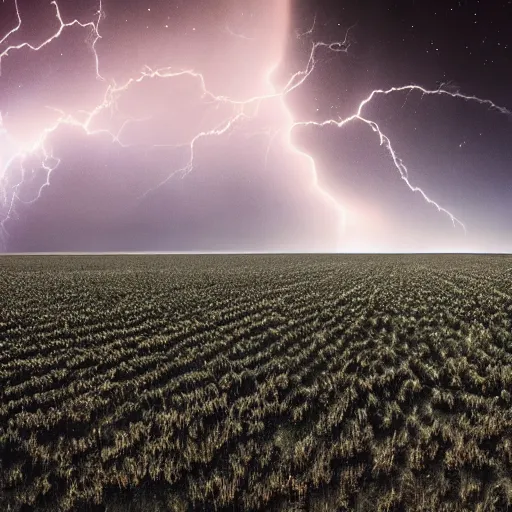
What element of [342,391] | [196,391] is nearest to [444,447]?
[342,391]

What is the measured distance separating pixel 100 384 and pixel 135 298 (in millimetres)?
10516

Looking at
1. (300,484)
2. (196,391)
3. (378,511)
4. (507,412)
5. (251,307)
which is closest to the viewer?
(378,511)

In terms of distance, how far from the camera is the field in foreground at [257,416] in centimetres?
358

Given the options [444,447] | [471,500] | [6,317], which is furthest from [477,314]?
[6,317]

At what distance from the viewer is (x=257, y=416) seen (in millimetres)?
5066

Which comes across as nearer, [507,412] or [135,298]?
[507,412]

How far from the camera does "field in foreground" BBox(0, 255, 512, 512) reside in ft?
11.7

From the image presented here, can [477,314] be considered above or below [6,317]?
above

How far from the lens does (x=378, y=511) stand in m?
3.33

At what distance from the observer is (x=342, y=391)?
588 cm

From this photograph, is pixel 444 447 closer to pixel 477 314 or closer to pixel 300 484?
pixel 300 484

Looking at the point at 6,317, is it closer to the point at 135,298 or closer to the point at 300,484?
the point at 135,298

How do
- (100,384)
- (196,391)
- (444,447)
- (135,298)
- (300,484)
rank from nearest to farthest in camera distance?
(300,484) → (444,447) → (196,391) → (100,384) → (135,298)

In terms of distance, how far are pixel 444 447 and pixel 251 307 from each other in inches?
387
